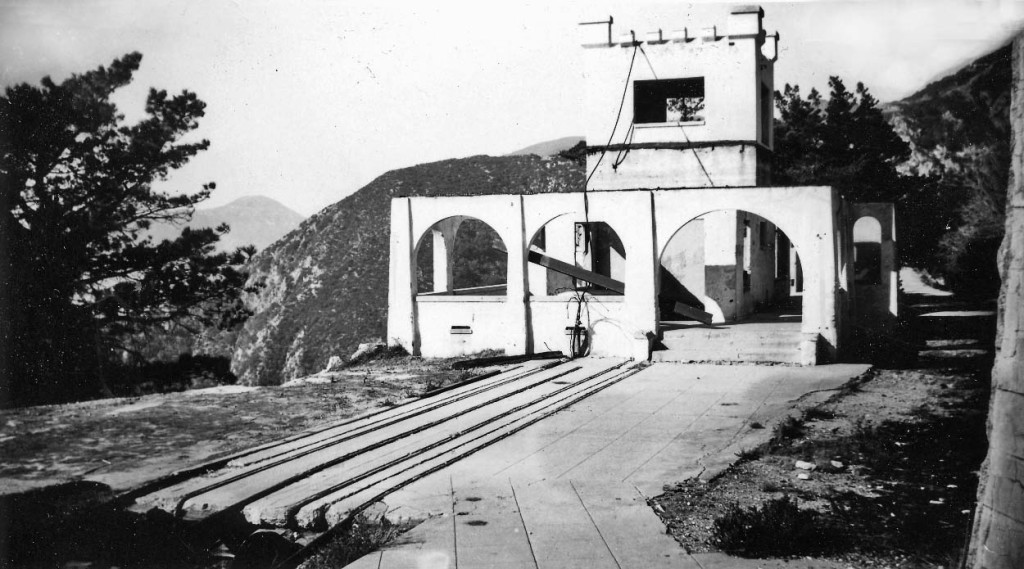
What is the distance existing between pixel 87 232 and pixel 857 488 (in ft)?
52.4

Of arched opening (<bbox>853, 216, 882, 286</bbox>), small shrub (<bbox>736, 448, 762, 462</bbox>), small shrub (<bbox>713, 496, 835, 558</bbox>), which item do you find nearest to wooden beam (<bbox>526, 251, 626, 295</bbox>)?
arched opening (<bbox>853, 216, 882, 286</bbox>)

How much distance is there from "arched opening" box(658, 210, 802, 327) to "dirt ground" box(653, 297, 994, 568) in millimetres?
7184

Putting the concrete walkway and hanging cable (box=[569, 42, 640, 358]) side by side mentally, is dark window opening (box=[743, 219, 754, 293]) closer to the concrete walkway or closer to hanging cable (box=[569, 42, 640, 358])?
hanging cable (box=[569, 42, 640, 358])

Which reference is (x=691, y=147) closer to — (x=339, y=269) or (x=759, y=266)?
(x=759, y=266)

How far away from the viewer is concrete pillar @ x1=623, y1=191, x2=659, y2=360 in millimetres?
17719

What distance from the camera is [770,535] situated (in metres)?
5.65

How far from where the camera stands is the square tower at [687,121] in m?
20.3

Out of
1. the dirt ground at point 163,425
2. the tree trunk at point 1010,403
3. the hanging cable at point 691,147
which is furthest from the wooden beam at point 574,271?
the tree trunk at point 1010,403

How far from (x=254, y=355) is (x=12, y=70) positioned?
147 feet

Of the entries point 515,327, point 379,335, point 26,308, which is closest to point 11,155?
point 26,308

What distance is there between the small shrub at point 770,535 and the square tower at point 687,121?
15.2 m

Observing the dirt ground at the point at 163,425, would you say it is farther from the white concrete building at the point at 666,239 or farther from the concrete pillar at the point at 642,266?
the concrete pillar at the point at 642,266

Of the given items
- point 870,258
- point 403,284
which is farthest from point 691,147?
point 403,284

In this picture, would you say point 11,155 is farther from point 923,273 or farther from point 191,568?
point 923,273
